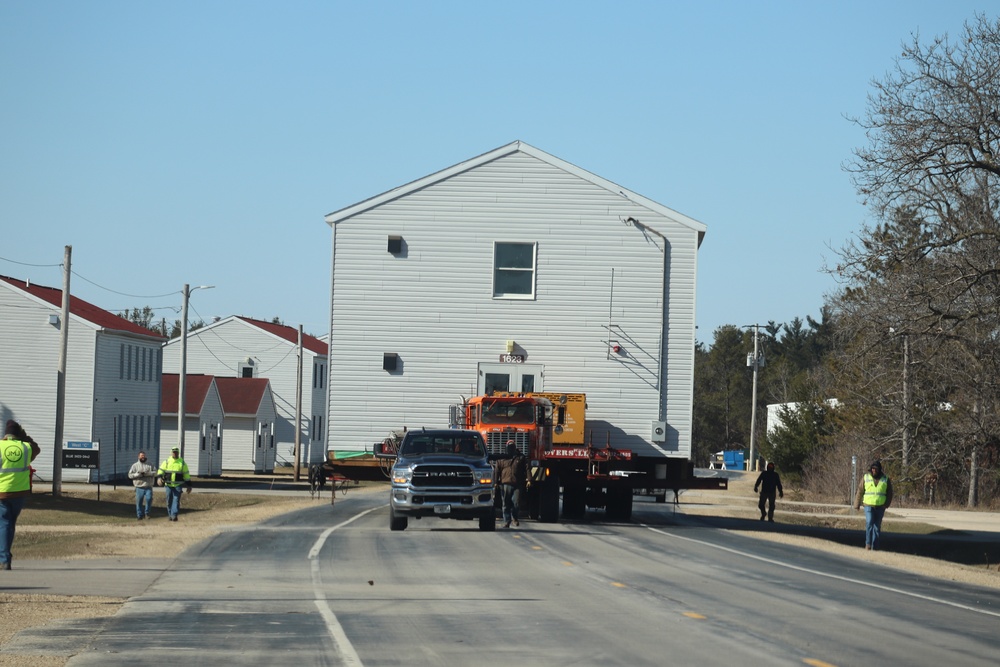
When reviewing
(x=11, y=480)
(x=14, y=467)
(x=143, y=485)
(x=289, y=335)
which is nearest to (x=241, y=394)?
(x=289, y=335)

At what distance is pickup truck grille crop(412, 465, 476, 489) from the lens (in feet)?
81.3

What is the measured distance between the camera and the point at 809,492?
58969mm

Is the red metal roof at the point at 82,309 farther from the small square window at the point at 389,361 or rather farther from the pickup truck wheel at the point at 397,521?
the pickup truck wheel at the point at 397,521

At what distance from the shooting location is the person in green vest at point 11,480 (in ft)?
57.9

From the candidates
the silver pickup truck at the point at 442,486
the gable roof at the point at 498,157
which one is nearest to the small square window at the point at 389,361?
the gable roof at the point at 498,157

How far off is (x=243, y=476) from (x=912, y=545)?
43.9 metres

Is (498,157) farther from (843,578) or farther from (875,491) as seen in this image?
(843,578)

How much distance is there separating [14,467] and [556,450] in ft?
45.6

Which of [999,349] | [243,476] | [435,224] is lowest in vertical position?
[243,476]

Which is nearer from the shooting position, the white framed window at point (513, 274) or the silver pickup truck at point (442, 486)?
the silver pickup truck at point (442, 486)

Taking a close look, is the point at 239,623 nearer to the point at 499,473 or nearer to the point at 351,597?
the point at 351,597

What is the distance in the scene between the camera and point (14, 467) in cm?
1791

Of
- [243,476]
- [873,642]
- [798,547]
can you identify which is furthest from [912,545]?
[243,476]

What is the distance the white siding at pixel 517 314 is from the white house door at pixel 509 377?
0.19 meters
